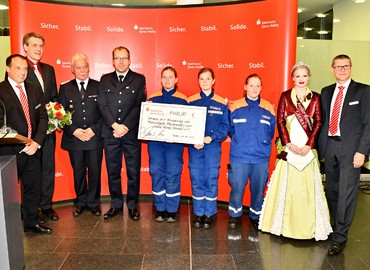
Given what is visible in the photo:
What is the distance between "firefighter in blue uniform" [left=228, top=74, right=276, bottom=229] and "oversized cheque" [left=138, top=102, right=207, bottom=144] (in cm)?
38

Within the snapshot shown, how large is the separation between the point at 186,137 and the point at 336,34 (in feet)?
17.1

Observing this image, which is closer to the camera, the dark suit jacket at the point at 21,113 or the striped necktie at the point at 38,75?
the dark suit jacket at the point at 21,113

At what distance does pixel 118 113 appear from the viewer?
4.35 meters

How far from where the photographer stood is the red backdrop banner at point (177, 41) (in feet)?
14.5

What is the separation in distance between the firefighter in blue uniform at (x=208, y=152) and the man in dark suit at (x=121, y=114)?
0.65m

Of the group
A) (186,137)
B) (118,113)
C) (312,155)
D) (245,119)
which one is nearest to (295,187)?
(312,155)

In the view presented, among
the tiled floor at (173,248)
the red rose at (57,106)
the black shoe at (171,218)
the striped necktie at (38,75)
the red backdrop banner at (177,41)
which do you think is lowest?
the tiled floor at (173,248)

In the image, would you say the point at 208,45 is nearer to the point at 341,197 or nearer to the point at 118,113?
the point at 118,113

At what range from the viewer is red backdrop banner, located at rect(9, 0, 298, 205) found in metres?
4.42

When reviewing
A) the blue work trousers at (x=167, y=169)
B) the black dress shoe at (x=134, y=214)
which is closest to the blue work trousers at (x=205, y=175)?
the blue work trousers at (x=167, y=169)

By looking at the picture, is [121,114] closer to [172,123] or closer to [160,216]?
[172,123]

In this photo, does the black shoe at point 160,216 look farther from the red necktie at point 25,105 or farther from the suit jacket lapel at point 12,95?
the suit jacket lapel at point 12,95

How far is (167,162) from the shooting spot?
4.33 meters

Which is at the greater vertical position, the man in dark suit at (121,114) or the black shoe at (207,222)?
the man in dark suit at (121,114)
